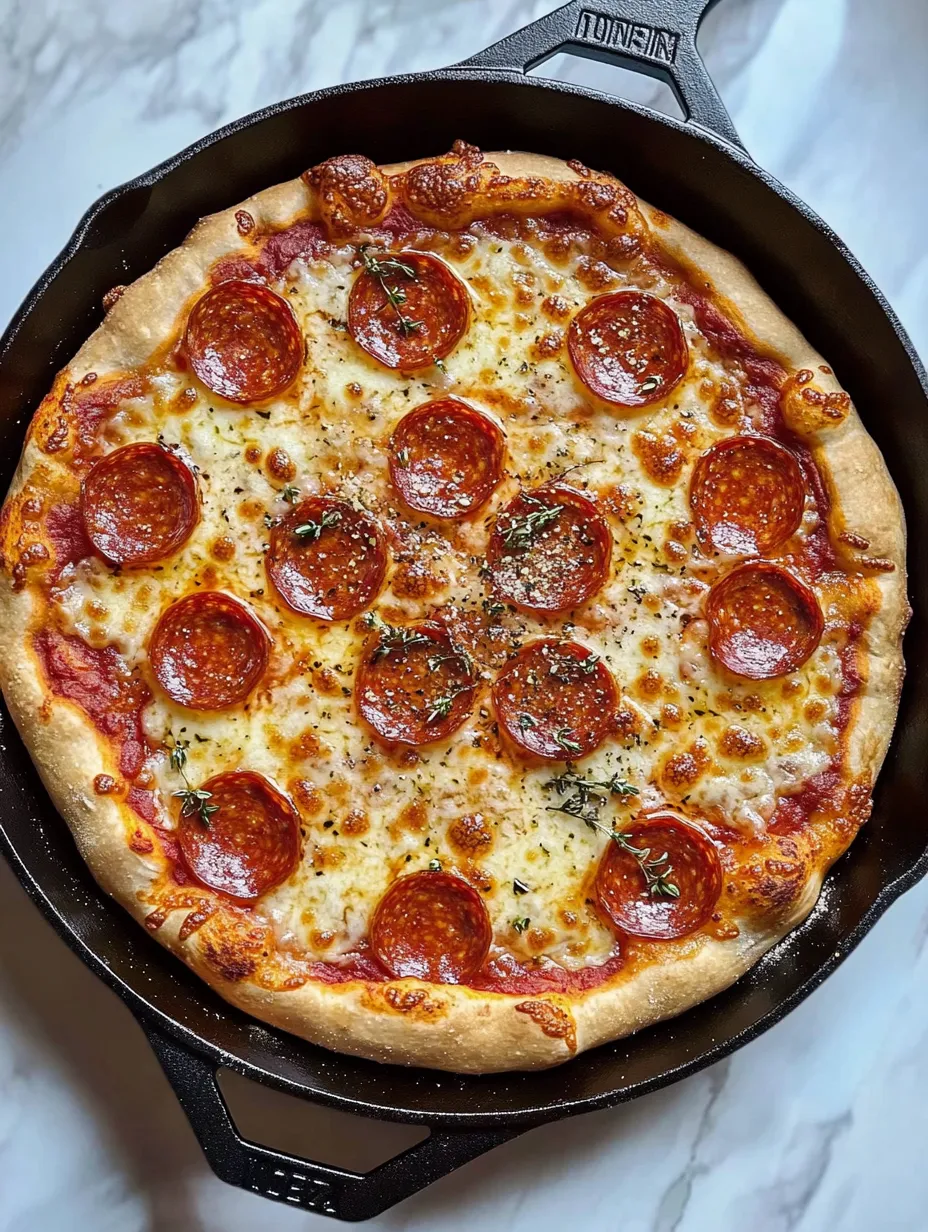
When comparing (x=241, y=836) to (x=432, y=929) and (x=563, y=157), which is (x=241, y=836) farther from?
(x=563, y=157)

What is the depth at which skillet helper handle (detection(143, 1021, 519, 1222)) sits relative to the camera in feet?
10.5

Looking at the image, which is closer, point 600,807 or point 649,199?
point 600,807

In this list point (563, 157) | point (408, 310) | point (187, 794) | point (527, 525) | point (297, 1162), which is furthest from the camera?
point (563, 157)

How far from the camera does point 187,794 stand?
340 centimetres

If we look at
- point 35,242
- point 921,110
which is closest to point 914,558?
point 921,110

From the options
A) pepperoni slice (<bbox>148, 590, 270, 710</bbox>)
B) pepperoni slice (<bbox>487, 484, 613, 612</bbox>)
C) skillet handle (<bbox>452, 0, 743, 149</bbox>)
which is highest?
skillet handle (<bbox>452, 0, 743, 149</bbox>)

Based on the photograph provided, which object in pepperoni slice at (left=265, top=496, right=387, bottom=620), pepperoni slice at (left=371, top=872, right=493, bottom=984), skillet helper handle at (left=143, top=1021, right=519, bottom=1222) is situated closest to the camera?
skillet helper handle at (left=143, top=1021, right=519, bottom=1222)

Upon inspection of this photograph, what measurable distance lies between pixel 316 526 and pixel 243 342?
610 millimetres

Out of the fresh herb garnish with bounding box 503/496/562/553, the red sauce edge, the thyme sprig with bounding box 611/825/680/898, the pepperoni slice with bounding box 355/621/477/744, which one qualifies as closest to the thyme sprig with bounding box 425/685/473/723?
the pepperoni slice with bounding box 355/621/477/744

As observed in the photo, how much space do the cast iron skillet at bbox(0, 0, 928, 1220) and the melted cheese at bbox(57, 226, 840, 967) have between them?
35 centimetres

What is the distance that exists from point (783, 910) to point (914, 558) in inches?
46.4

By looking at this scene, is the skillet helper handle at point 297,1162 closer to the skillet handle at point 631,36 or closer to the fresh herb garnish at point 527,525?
the fresh herb garnish at point 527,525

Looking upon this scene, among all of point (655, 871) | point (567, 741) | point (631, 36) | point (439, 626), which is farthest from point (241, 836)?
point (631, 36)

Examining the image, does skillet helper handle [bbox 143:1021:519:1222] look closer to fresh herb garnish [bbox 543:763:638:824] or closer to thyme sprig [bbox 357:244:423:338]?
fresh herb garnish [bbox 543:763:638:824]
